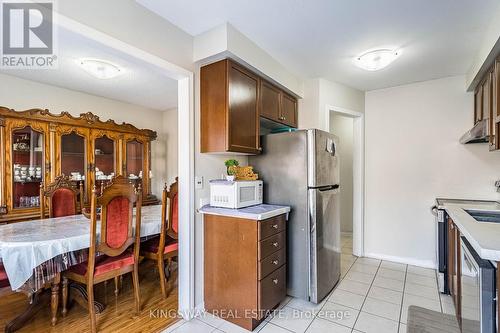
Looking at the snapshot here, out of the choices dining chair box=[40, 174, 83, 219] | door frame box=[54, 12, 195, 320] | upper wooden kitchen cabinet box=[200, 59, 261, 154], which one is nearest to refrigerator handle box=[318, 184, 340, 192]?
upper wooden kitchen cabinet box=[200, 59, 261, 154]

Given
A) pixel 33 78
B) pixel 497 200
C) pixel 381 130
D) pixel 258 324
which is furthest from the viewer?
pixel 381 130

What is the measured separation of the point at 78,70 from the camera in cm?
284

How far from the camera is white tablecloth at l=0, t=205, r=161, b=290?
A: 5.57 ft

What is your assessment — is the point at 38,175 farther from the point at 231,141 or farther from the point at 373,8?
the point at 373,8

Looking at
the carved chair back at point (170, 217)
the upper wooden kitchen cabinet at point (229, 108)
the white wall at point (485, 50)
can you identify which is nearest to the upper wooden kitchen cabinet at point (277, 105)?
the upper wooden kitchen cabinet at point (229, 108)

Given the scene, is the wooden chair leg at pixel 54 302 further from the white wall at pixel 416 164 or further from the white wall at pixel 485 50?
the white wall at pixel 485 50

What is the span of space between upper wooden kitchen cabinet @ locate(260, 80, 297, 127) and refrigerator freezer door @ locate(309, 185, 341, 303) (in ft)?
3.24

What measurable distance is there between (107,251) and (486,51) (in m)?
3.59

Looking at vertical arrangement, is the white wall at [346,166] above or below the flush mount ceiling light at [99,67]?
below

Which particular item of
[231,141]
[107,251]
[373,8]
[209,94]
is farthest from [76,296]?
[373,8]

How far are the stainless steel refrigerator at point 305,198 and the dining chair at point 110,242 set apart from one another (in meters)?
1.28

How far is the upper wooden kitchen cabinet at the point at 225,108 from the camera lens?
2.10m

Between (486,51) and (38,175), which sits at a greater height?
(486,51)

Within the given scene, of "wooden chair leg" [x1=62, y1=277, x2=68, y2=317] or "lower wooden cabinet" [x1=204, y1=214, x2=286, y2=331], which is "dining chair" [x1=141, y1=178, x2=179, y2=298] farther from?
"wooden chair leg" [x1=62, y1=277, x2=68, y2=317]
